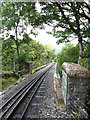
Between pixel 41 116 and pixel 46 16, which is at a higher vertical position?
pixel 46 16

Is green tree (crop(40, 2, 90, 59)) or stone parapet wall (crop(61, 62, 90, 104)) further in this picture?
green tree (crop(40, 2, 90, 59))

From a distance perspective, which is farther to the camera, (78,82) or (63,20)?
(63,20)

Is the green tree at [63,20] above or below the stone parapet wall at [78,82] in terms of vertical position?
above

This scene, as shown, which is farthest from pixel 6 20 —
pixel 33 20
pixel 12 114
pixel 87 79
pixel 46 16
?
pixel 87 79

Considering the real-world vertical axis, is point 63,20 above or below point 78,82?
above

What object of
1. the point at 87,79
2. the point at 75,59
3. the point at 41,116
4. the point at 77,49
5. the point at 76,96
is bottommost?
the point at 41,116

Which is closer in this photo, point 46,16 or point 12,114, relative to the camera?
point 12,114

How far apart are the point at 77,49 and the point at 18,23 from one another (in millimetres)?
8498

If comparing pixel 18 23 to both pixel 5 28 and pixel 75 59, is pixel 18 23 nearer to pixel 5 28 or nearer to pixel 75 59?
pixel 5 28

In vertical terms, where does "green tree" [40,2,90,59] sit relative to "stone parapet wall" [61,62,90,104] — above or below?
above

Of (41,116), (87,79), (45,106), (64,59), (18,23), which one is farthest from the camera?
(18,23)

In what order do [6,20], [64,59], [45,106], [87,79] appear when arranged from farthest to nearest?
[6,20] → [64,59] → [45,106] → [87,79]

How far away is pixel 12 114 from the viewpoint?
13.0 feet

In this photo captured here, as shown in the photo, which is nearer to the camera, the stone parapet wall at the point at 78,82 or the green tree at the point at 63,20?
the stone parapet wall at the point at 78,82
